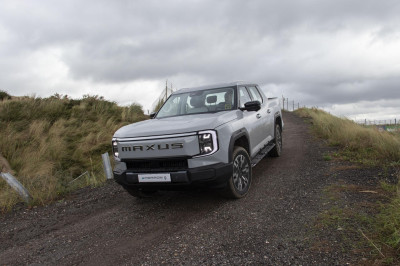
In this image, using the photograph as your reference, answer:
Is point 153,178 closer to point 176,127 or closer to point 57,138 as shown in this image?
point 176,127

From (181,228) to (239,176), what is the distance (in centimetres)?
119

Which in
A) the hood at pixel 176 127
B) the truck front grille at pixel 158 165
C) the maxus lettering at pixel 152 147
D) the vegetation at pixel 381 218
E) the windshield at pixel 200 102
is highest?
the windshield at pixel 200 102

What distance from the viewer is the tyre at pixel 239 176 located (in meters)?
4.11

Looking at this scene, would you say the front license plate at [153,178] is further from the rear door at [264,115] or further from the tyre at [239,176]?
the rear door at [264,115]

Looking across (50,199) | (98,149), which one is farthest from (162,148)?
(98,149)

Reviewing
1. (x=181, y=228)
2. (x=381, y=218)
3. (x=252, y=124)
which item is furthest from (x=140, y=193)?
(x=381, y=218)

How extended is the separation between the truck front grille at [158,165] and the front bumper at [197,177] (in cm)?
9

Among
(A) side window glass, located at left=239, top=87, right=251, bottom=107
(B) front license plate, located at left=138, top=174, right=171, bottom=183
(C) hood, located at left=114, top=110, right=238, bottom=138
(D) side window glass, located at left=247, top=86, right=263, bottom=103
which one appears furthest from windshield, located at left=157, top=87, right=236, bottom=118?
(B) front license plate, located at left=138, top=174, right=171, bottom=183

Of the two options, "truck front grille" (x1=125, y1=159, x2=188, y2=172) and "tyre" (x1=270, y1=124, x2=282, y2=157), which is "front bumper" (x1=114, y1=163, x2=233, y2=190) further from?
"tyre" (x1=270, y1=124, x2=282, y2=157)

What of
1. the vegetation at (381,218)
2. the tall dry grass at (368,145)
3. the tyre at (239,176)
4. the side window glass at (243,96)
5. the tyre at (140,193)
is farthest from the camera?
the tall dry grass at (368,145)

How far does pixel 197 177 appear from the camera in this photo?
3650 millimetres

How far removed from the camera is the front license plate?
12.2ft

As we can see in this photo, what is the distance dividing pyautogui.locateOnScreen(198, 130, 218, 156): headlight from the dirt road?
0.85 metres

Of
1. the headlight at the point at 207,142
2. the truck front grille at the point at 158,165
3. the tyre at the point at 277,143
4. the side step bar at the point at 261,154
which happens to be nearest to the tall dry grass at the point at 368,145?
the tyre at the point at 277,143
